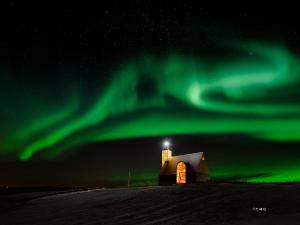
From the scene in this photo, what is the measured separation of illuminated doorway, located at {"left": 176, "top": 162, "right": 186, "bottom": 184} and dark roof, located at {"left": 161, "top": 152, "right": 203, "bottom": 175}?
877mm

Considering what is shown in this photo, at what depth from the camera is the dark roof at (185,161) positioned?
4862 cm

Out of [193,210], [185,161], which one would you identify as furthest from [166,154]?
[193,210]

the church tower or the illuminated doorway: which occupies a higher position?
the church tower

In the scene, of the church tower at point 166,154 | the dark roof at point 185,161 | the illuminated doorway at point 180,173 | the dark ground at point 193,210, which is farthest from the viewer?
the church tower at point 166,154

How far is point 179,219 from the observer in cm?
1496

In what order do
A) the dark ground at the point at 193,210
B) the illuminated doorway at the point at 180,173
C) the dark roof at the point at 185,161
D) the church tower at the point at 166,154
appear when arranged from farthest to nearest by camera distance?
the church tower at the point at 166,154 → the illuminated doorway at the point at 180,173 → the dark roof at the point at 185,161 → the dark ground at the point at 193,210

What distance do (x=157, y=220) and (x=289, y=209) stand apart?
586 cm

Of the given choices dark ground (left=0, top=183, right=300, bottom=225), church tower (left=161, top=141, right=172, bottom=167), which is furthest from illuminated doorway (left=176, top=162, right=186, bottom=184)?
dark ground (left=0, top=183, right=300, bottom=225)

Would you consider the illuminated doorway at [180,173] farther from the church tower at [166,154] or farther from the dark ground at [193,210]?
the dark ground at [193,210]

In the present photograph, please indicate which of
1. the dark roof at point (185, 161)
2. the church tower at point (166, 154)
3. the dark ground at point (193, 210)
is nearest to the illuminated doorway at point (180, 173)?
the dark roof at point (185, 161)

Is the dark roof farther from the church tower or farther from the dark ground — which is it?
the dark ground

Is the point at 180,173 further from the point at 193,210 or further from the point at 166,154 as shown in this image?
the point at 193,210

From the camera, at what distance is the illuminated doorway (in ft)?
162

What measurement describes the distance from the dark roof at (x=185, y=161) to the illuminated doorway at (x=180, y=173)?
2.88 ft
